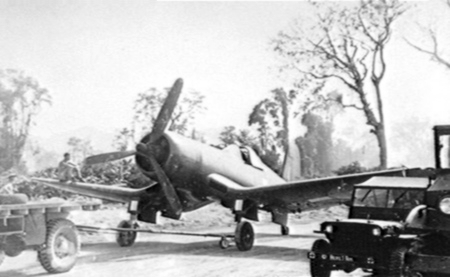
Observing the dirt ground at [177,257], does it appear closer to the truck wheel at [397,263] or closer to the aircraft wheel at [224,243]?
the aircraft wheel at [224,243]

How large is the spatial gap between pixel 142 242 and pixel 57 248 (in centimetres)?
473

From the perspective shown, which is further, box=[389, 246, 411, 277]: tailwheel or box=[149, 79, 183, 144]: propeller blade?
box=[149, 79, 183, 144]: propeller blade

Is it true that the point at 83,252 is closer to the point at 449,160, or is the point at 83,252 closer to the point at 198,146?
the point at 198,146

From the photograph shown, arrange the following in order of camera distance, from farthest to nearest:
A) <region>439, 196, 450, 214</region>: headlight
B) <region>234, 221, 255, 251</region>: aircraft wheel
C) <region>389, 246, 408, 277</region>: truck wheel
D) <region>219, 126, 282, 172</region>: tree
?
1. <region>219, 126, 282, 172</region>: tree
2. <region>234, 221, 255, 251</region>: aircraft wheel
3. <region>439, 196, 450, 214</region>: headlight
4. <region>389, 246, 408, 277</region>: truck wheel

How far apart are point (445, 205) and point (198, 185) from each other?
6.39m

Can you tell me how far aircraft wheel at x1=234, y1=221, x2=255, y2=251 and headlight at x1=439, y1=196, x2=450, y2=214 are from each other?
227 inches

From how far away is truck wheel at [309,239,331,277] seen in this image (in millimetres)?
6220

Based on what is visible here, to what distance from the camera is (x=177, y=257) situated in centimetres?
986

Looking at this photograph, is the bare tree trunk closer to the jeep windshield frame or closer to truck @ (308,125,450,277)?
the jeep windshield frame

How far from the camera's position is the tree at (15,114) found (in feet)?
35.8

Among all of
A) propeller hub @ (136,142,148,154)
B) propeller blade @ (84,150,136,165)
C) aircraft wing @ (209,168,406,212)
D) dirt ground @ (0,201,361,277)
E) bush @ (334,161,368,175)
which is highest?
bush @ (334,161,368,175)

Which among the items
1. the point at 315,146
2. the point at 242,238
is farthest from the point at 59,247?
the point at 315,146

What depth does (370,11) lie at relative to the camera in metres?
15.1

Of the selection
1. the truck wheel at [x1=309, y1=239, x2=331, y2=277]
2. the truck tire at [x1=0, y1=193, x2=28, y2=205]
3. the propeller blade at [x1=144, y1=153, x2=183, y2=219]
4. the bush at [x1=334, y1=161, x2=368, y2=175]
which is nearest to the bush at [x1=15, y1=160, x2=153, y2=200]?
the propeller blade at [x1=144, y1=153, x2=183, y2=219]
